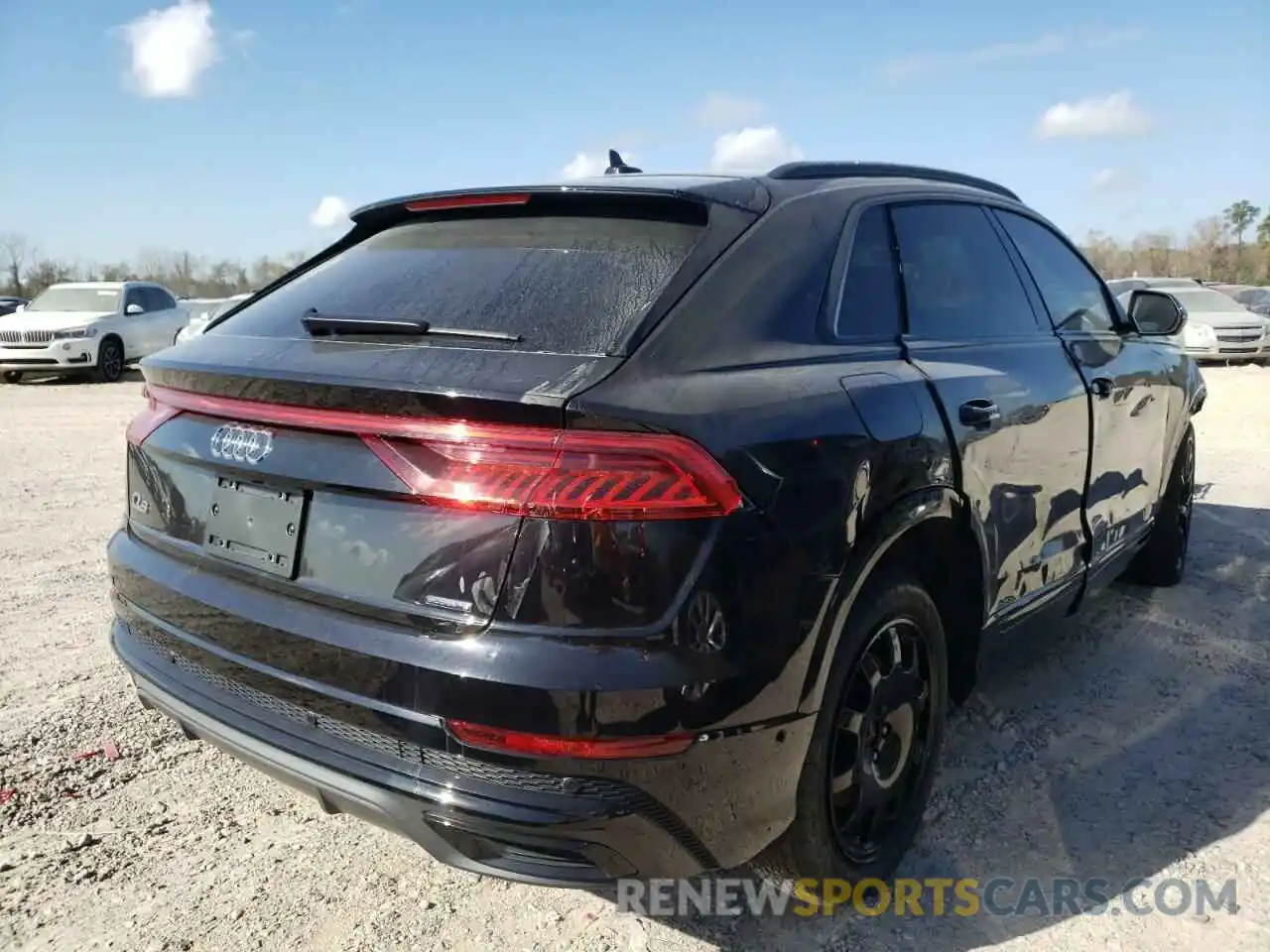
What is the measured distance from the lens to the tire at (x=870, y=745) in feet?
7.16

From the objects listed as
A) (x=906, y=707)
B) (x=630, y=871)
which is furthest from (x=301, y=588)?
(x=906, y=707)

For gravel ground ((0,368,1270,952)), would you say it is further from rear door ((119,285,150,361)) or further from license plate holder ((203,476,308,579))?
rear door ((119,285,150,361))

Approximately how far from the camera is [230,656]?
213cm

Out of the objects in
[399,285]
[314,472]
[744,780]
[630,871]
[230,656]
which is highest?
[399,285]

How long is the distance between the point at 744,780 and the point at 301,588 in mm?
982

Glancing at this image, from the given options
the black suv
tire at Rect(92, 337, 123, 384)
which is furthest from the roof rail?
tire at Rect(92, 337, 123, 384)

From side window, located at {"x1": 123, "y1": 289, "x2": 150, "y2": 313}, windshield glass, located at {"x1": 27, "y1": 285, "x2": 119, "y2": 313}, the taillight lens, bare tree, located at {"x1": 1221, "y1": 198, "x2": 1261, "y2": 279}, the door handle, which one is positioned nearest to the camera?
the taillight lens

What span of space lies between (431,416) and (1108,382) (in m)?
2.81

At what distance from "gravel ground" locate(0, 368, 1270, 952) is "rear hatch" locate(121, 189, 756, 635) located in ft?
2.46

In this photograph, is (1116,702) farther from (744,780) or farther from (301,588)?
(301,588)

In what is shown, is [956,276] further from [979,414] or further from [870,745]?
[870,745]

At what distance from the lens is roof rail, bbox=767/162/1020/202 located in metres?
2.65

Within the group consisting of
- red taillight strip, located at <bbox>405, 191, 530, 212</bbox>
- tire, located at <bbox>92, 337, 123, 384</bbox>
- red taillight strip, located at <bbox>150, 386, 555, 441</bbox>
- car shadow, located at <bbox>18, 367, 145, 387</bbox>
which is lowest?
car shadow, located at <bbox>18, 367, 145, 387</bbox>

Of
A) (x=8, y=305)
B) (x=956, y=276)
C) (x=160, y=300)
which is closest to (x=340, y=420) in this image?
(x=956, y=276)
